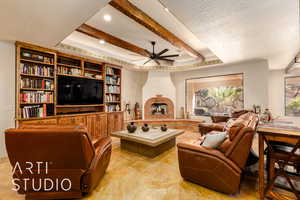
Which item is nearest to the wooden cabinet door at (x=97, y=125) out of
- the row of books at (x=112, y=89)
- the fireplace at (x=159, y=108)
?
the row of books at (x=112, y=89)

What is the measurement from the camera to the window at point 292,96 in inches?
196

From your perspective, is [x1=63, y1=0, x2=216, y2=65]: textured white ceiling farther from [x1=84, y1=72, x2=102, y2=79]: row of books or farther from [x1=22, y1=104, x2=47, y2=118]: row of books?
[x1=22, y1=104, x2=47, y2=118]: row of books

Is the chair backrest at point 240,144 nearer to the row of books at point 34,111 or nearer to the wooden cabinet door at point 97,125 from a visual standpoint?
the wooden cabinet door at point 97,125

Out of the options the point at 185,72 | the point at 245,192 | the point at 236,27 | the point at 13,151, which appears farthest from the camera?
the point at 185,72

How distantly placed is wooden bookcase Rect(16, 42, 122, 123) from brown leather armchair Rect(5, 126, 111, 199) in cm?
187

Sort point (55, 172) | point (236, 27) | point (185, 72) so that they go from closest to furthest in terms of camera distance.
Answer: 1. point (55, 172)
2. point (236, 27)
3. point (185, 72)

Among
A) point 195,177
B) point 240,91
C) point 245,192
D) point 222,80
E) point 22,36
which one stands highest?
point 22,36

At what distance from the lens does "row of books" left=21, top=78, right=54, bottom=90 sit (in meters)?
3.00

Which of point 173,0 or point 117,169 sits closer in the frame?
point 173,0

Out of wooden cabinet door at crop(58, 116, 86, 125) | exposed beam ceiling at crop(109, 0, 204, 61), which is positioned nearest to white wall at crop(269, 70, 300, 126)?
exposed beam ceiling at crop(109, 0, 204, 61)

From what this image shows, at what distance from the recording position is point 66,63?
388 cm

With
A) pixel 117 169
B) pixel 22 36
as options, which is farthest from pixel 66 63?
pixel 117 169

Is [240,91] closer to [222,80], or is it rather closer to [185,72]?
[222,80]

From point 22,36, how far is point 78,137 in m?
2.62
